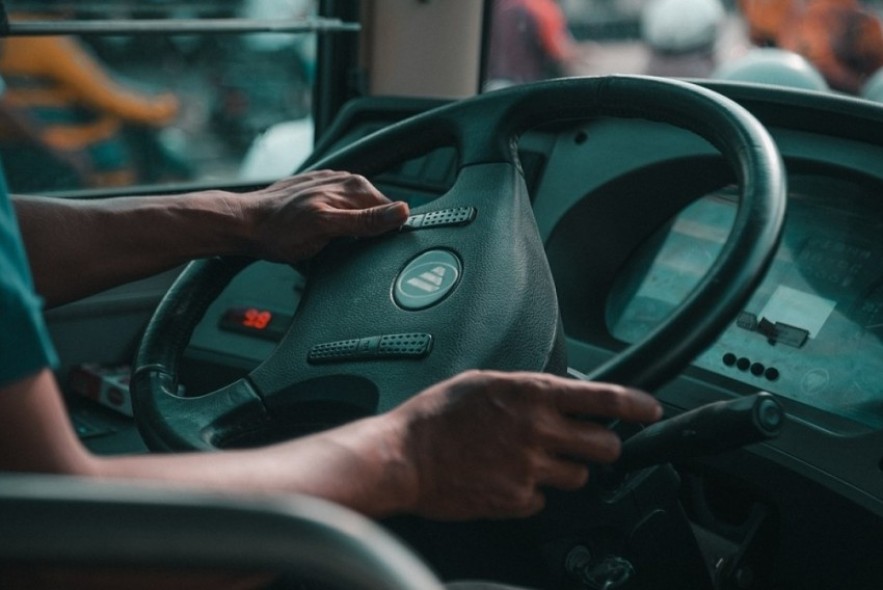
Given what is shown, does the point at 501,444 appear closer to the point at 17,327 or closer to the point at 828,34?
the point at 17,327

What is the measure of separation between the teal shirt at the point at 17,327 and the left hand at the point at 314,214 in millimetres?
491

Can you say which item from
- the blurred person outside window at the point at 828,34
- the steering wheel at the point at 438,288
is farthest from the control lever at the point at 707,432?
the blurred person outside window at the point at 828,34

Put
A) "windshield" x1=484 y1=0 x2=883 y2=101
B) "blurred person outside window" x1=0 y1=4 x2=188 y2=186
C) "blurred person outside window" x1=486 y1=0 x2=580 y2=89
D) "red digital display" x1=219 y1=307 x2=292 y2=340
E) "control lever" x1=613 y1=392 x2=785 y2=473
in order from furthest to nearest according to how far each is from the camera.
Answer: "blurred person outside window" x1=486 y1=0 x2=580 y2=89 < "windshield" x1=484 y1=0 x2=883 y2=101 < "blurred person outside window" x1=0 y1=4 x2=188 y2=186 < "red digital display" x1=219 y1=307 x2=292 y2=340 < "control lever" x1=613 y1=392 x2=785 y2=473

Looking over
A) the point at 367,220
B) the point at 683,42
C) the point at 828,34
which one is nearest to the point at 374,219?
the point at 367,220


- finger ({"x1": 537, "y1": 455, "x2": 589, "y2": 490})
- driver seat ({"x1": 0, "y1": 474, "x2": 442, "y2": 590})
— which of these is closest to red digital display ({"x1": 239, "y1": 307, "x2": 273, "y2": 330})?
finger ({"x1": 537, "y1": 455, "x2": 589, "y2": 490})

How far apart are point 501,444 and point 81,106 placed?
3.99 metres

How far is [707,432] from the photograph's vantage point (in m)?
0.99

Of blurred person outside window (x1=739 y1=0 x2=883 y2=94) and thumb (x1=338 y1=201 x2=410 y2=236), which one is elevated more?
thumb (x1=338 y1=201 x2=410 y2=236)

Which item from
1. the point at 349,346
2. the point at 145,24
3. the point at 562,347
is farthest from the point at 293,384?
the point at 145,24

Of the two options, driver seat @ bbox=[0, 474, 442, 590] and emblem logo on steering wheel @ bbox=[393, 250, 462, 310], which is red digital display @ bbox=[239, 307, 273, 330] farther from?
driver seat @ bbox=[0, 474, 442, 590]

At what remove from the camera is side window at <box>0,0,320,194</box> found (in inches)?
80.9

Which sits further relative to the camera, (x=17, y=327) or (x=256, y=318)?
(x=256, y=318)

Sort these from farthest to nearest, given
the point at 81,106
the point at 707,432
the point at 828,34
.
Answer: the point at 828,34, the point at 81,106, the point at 707,432

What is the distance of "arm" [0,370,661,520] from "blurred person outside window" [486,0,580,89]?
383 cm
